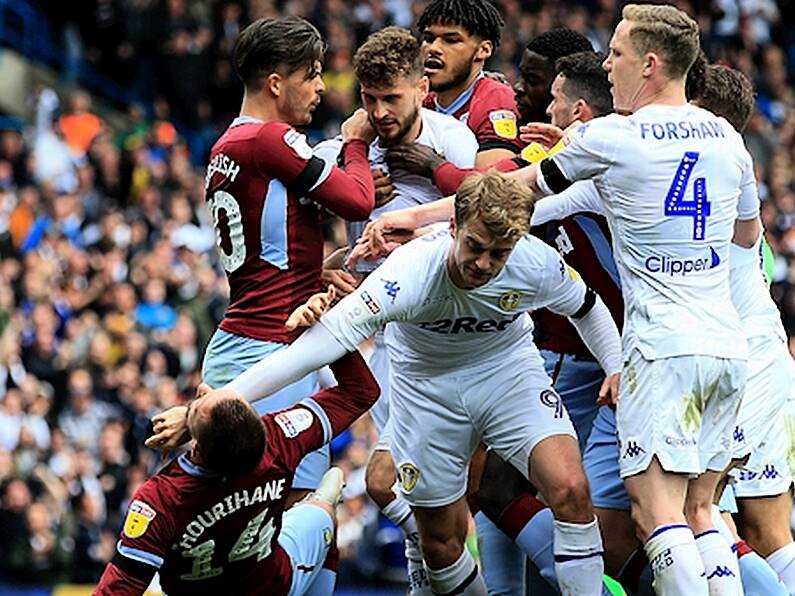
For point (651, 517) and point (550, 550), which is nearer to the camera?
point (651, 517)

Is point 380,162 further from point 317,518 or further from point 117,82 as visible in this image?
point 117,82

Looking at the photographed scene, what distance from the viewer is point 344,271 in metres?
9.61

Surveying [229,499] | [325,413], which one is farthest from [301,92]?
[229,499]

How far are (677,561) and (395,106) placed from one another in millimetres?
2553

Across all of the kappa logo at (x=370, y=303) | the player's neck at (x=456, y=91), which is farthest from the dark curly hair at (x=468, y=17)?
the kappa logo at (x=370, y=303)

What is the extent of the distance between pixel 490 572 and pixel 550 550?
2.53ft

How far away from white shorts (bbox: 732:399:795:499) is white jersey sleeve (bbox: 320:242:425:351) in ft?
6.54

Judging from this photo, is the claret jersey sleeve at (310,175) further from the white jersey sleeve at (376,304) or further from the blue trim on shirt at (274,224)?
the white jersey sleeve at (376,304)

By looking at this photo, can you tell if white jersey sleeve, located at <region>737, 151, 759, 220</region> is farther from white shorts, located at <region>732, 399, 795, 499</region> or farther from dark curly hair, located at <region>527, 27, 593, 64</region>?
dark curly hair, located at <region>527, 27, 593, 64</region>

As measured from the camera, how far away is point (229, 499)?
27.9ft

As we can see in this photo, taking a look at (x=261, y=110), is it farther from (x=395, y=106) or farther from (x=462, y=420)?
(x=462, y=420)

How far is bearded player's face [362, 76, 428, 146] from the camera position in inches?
366

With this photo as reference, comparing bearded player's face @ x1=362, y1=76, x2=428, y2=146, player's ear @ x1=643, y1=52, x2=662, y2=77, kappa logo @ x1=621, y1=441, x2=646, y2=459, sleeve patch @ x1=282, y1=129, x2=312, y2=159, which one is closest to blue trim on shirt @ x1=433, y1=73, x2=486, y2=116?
bearded player's face @ x1=362, y1=76, x2=428, y2=146

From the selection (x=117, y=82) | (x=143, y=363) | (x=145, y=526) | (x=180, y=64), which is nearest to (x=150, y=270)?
(x=143, y=363)
